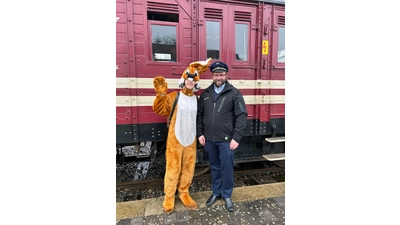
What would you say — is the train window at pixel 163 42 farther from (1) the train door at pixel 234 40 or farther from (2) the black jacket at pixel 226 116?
(2) the black jacket at pixel 226 116

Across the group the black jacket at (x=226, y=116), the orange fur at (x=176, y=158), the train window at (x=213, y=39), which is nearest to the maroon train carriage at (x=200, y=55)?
the train window at (x=213, y=39)

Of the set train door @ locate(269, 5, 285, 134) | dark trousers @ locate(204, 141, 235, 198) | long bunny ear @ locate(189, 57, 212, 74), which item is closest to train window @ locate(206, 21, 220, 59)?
long bunny ear @ locate(189, 57, 212, 74)

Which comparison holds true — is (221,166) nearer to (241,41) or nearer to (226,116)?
(226,116)

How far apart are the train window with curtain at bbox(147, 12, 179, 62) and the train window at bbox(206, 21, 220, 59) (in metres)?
0.55

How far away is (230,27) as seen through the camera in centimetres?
309

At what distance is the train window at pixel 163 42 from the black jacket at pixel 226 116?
40.6 inches

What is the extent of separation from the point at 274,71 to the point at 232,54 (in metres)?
0.90

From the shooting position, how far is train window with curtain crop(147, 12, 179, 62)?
2.83m

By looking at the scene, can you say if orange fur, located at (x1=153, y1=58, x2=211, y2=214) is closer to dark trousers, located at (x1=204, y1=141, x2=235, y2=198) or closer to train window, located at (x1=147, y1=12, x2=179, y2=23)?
dark trousers, located at (x1=204, y1=141, x2=235, y2=198)

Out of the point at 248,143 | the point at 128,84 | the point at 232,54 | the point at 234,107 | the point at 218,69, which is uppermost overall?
the point at 232,54

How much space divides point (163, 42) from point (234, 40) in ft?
4.04

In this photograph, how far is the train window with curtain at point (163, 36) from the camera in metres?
2.83

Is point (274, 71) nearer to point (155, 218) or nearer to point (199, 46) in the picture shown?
point (199, 46)

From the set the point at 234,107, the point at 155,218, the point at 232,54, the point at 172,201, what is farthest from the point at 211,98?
the point at 155,218
